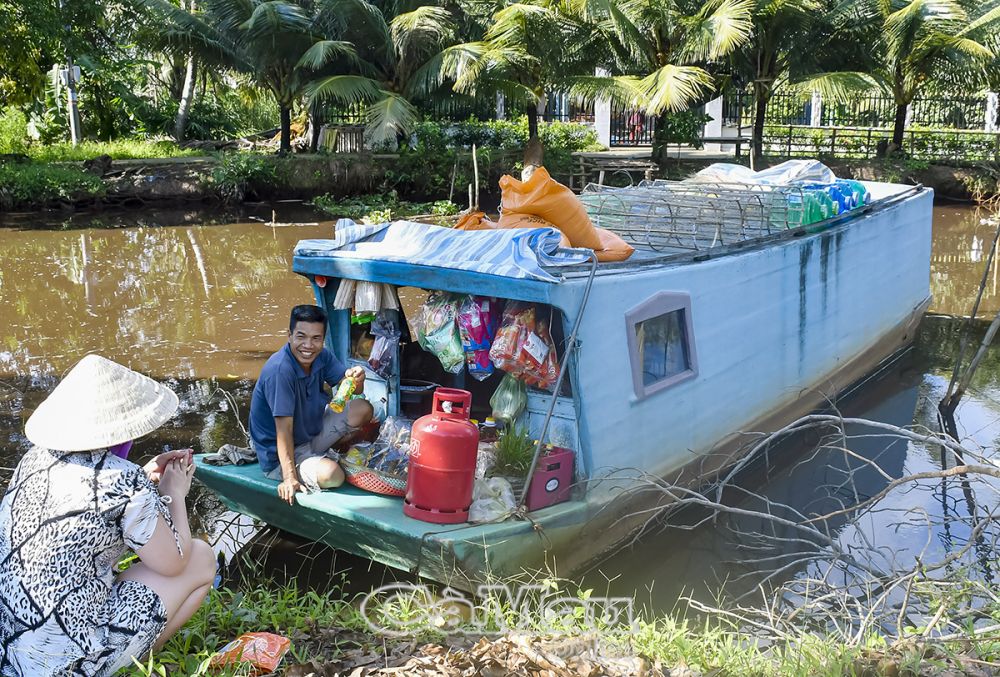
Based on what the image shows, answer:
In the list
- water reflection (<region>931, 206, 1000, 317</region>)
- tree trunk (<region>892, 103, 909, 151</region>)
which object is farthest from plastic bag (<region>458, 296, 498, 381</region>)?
tree trunk (<region>892, 103, 909, 151</region>)

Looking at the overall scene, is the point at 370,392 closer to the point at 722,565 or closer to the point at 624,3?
the point at 722,565

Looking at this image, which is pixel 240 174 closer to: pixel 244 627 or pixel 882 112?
pixel 882 112

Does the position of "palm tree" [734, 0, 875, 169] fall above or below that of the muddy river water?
above

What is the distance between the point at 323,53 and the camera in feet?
63.7

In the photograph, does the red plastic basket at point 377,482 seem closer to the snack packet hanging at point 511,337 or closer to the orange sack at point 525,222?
the snack packet hanging at point 511,337

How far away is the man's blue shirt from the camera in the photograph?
5395 millimetres

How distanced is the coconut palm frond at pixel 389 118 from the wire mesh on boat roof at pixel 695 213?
11040mm

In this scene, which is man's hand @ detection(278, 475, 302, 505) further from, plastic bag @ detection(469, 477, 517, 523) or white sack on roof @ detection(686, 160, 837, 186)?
white sack on roof @ detection(686, 160, 837, 186)

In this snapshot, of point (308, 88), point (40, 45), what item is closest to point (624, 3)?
point (308, 88)

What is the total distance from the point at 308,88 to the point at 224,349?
1090 cm

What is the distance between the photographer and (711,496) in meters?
7.13

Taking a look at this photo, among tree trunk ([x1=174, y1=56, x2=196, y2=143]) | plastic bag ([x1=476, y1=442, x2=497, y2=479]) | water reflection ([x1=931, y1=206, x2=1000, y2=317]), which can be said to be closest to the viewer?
plastic bag ([x1=476, y1=442, x2=497, y2=479])

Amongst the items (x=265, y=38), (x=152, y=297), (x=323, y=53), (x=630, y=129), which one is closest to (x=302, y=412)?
(x=152, y=297)

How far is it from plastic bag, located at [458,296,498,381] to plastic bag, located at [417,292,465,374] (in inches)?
1.6
